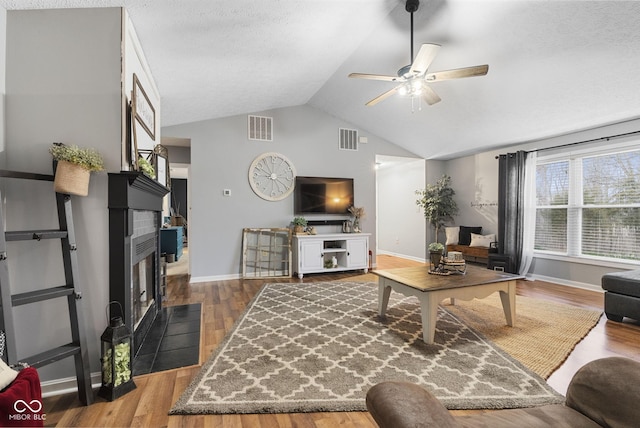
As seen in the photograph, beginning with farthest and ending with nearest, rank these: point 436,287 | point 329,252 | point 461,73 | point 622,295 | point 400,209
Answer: point 400,209 < point 329,252 < point 622,295 < point 461,73 < point 436,287

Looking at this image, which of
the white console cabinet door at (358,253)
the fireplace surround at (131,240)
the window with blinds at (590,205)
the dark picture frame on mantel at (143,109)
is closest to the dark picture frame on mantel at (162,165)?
the dark picture frame on mantel at (143,109)

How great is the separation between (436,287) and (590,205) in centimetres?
371

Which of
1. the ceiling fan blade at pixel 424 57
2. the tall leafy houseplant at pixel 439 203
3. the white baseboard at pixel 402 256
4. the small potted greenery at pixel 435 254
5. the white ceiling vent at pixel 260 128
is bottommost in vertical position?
the white baseboard at pixel 402 256

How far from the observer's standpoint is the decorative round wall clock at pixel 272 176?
16.4ft

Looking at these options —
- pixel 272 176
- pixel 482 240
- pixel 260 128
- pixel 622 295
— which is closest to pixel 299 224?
pixel 272 176

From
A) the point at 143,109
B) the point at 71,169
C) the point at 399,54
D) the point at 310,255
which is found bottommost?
the point at 310,255

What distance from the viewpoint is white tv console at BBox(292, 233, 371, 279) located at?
4957mm

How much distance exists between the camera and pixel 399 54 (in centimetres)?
351

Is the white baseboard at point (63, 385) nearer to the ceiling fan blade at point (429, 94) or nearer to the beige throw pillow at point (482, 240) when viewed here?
the ceiling fan blade at point (429, 94)

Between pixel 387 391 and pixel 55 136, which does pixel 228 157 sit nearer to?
pixel 55 136

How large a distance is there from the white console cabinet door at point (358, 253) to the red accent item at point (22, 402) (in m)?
4.41

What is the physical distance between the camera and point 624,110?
354 centimetres

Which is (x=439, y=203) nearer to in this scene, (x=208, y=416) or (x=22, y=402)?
(x=208, y=416)

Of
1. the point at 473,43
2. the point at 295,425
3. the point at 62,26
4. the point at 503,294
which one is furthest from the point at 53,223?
the point at 473,43
